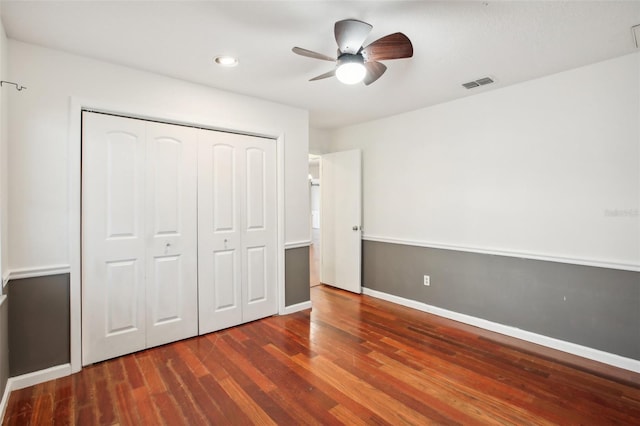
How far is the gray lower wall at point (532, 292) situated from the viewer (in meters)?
2.61

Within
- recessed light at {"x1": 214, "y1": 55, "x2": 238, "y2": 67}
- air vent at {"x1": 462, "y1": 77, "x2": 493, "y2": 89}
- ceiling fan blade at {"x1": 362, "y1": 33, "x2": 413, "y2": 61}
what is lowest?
ceiling fan blade at {"x1": 362, "y1": 33, "x2": 413, "y2": 61}

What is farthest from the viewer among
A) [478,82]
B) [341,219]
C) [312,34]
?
[341,219]

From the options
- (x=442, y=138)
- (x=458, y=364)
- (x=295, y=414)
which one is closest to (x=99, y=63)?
(x=295, y=414)

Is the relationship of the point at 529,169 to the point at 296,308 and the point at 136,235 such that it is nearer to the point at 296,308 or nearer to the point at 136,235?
the point at 296,308

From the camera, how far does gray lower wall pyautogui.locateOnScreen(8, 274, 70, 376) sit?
7.45ft

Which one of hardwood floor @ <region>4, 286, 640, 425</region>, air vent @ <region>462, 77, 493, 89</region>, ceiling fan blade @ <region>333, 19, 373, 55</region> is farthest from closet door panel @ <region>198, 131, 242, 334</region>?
air vent @ <region>462, 77, 493, 89</region>

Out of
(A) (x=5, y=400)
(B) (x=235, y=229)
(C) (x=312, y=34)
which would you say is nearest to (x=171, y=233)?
(B) (x=235, y=229)

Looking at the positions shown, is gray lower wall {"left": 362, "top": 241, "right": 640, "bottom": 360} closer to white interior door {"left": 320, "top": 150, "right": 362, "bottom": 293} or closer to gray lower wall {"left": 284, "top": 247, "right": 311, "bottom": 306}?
white interior door {"left": 320, "top": 150, "right": 362, "bottom": 293}

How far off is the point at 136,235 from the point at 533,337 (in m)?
3.80

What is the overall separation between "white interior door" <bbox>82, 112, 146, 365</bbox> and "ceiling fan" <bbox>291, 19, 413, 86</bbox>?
1.75m

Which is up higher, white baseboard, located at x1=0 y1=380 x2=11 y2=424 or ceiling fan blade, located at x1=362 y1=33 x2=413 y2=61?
ceiling fan blade, located at x1=362 y1=33 x2=413 y2=61

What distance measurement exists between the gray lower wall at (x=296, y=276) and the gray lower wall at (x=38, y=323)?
2.06 meters

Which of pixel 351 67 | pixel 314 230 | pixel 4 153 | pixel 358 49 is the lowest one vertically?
pixel 314 230

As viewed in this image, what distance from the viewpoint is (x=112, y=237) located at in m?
2.67
